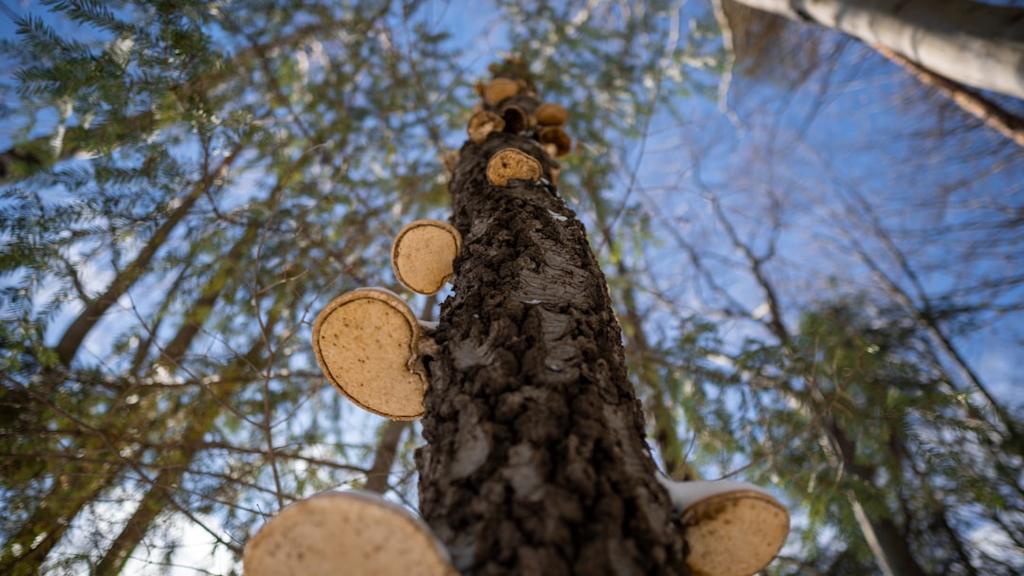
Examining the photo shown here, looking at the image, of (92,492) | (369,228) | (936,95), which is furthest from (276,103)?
(936,95)

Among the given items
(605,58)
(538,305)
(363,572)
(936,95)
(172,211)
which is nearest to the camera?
(363,572)

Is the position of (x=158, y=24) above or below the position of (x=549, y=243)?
above

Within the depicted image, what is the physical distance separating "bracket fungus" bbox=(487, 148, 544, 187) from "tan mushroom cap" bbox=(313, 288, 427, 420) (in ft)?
3.13

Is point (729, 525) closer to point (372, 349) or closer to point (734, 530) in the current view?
point (734, 530)

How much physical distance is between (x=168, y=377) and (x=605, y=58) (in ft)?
16.2

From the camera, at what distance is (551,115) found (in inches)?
120

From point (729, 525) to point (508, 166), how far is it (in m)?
1.57

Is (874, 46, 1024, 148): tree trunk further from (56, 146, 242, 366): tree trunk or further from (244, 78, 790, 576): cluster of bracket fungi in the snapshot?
(56, 146, 242, 366): tree trunk

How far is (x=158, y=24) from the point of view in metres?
2.82

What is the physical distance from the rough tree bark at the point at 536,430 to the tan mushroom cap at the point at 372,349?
0.12 metres

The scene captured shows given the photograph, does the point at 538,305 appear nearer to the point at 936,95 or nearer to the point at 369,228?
the point at 369,228

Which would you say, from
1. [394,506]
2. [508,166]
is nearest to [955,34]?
[508,166]

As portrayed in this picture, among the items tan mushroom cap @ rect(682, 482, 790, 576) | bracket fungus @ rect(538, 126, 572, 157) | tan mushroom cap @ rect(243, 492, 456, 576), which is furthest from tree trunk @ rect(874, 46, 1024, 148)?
tan mushroom cap @ rect(243, 492, 456, 576)

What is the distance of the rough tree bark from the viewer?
0.93m
